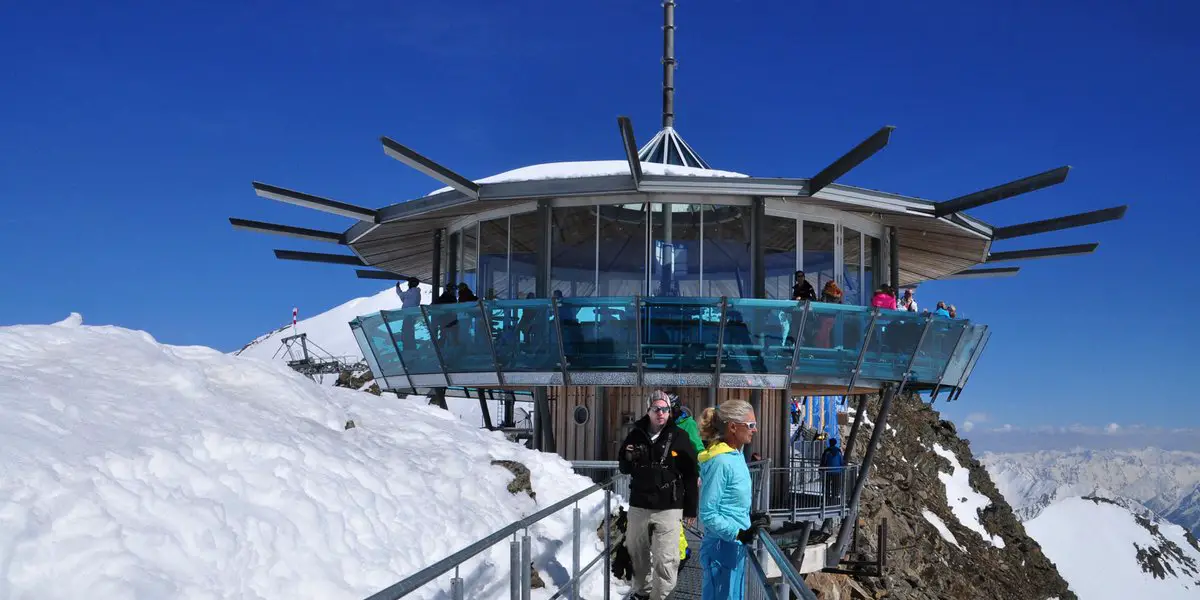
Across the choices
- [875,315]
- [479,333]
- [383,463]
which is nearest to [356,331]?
[479,333]

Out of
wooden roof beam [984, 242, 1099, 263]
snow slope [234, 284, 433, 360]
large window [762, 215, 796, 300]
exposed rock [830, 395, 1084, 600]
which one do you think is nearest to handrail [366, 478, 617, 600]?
large window [762, 215, 796, 300]

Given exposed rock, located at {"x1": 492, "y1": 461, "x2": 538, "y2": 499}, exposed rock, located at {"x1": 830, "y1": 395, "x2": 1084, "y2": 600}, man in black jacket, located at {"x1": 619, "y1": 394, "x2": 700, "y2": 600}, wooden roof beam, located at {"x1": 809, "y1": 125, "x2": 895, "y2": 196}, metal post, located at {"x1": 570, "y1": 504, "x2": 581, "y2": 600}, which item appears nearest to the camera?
metal post, located at {"x1": 570, "y1": 504, "x2": 581, "y2": 600}

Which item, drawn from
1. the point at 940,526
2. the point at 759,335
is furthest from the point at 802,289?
the point at 940,526

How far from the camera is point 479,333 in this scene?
20.9 meters

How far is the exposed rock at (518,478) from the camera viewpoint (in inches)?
492

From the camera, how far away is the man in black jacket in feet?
29.4

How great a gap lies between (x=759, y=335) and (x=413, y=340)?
7.43 m

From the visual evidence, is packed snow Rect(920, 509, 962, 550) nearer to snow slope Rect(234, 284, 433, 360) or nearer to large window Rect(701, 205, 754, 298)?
large window Rect(701, 205, 754, 298)

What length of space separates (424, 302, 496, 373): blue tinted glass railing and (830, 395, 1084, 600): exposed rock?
17.7 meters

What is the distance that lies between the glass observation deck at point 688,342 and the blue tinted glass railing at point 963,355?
691 millimetres

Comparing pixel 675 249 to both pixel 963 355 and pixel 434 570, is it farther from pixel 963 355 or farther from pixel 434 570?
pixel 434 570

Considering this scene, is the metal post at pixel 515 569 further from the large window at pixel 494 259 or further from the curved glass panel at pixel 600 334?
the large window at pixel 494 259

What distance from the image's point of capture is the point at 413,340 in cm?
2219

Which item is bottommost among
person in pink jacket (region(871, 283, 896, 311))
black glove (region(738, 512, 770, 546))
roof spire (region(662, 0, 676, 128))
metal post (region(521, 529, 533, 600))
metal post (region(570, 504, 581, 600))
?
metal post (region(570, 504, 581, 600))
